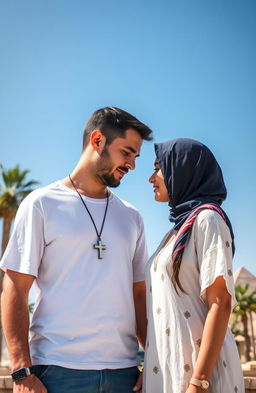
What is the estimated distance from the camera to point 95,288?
3064 mm

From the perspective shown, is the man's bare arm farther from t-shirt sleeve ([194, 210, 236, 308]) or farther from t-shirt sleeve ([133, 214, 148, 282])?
t-shirt sleeve ([194, 210, 236, 308])

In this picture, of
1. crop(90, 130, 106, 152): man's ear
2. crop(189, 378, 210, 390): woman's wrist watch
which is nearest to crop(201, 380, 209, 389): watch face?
crop(189, 378, 210, 390): woman's wrist watch

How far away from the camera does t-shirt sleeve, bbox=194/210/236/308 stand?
258 centimetres

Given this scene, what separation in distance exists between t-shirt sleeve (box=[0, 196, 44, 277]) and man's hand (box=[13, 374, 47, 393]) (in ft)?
2.00

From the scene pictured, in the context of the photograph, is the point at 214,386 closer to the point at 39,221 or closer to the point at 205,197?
the point at 205,197

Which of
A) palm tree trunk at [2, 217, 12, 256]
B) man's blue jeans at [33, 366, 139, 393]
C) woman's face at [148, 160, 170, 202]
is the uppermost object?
palm tree trunk at [2, 217, 12, 256]

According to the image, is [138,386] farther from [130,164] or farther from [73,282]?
[130,164]

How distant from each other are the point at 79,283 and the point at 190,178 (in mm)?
985

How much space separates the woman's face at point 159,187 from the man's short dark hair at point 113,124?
17.8 inches

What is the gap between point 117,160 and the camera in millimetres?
3516

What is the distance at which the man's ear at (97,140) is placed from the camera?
11.7 ft

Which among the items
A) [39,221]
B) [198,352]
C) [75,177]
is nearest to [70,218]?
[39,221]

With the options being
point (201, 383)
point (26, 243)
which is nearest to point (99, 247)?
point (26, 243)

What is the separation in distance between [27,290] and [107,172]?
1.05 m
